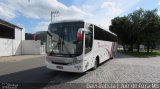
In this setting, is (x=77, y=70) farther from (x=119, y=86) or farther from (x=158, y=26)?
(x=158, y=26)

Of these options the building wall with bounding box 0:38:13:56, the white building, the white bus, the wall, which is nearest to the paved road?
the white bus

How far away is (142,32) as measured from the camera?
108 feet

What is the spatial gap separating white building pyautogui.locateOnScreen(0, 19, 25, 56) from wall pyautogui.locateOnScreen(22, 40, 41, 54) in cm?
94

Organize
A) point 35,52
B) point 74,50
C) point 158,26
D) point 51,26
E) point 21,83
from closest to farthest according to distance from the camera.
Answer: point 21,83 < point 74,50 < point 51,26 < point 158,26 < point 35,52

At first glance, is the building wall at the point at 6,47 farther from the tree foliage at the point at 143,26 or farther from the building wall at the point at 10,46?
the tree foliage at the point at 143,26

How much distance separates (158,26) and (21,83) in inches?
1165

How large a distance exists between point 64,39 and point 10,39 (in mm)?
22424

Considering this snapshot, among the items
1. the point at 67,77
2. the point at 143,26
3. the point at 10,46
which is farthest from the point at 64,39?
the point at 143,26

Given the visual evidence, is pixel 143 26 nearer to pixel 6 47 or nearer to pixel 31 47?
pixel 31 47

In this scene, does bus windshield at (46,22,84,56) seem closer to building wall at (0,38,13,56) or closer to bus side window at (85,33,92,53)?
bus side window at (85,33,92,53)

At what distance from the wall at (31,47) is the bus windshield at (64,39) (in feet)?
81.7

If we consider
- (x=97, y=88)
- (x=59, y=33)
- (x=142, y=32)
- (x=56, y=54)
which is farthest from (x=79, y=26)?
(x=142, y=32)

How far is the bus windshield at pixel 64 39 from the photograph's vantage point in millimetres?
9531

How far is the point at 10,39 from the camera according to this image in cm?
2952
